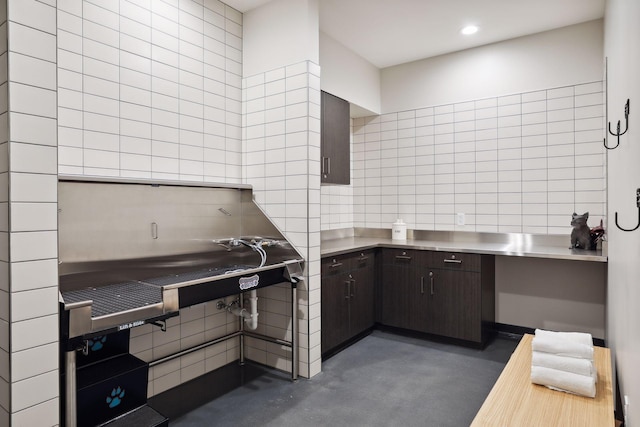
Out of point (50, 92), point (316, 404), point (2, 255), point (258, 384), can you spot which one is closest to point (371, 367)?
point (316, 404)

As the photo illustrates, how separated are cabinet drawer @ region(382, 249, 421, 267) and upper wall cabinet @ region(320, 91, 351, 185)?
796 mm

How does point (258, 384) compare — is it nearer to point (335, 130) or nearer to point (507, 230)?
point (335, 130)

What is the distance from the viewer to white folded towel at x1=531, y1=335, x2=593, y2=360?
1.62 meters

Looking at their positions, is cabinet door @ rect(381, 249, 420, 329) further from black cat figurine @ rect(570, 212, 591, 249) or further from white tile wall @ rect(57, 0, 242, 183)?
white tile wall @ rect(57, 0, 242, 183)

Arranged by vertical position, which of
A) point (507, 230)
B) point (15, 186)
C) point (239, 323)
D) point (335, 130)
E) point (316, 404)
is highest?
point (335, 130)

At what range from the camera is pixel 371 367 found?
9.60ft

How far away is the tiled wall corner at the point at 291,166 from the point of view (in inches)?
107

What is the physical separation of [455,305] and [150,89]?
114 inches

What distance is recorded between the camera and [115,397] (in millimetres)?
1861

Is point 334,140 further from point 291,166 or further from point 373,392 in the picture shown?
point 373,392

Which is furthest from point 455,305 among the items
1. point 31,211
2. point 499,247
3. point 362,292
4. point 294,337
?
point 31,211

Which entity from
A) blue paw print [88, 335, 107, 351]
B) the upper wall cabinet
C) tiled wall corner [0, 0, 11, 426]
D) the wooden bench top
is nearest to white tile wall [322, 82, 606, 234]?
the upper wall cabinet

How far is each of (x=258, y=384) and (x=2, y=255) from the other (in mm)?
1791

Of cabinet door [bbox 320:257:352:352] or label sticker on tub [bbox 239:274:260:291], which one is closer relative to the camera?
label sticker on tub [bbox 239:274:260:291]
